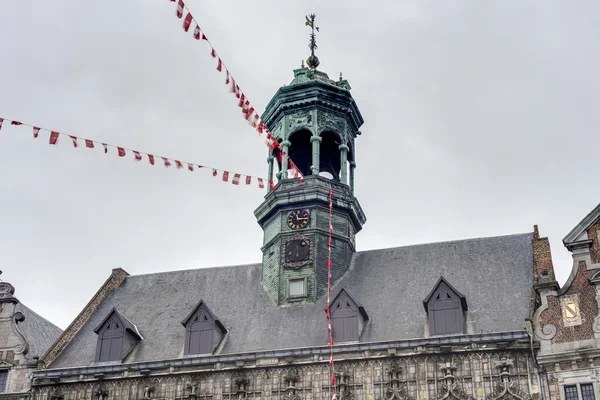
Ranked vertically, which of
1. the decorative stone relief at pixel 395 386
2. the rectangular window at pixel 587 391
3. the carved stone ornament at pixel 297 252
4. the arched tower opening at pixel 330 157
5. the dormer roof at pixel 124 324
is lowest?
the rectangular window at pixel 587 391

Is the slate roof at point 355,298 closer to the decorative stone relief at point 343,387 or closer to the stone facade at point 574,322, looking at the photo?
the stone facade at point 574,322

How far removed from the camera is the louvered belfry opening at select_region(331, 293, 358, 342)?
120 feet

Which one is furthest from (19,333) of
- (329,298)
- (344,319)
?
(344,319)

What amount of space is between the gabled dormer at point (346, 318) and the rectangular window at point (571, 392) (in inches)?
344

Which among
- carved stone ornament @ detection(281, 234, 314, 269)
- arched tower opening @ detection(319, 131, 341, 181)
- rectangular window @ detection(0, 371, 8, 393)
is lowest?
rectangular window @ detection(0, 371, 8, 393)

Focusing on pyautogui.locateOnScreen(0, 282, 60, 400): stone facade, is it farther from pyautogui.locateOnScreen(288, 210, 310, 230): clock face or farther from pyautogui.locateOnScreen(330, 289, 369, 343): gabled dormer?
pyautogui.locateOnScreen(330, 289, 369, 343): gabled dormer

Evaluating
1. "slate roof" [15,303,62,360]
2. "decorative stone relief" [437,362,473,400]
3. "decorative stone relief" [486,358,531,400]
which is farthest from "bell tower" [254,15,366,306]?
"slate roof" [15,303,62,360]

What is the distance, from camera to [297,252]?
41469mm

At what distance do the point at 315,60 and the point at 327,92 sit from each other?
3.57 m

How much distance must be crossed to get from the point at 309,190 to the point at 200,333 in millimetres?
9000

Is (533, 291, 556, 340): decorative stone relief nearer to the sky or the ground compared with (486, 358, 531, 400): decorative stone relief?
nearer to the sky

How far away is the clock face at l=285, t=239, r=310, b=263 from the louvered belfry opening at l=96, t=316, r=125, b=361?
28.0 feet

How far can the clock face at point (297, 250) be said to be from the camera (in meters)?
41.3

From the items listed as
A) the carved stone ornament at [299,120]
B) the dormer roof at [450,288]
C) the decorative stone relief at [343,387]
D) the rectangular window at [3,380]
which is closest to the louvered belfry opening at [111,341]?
the rectangular window at [3,380]
